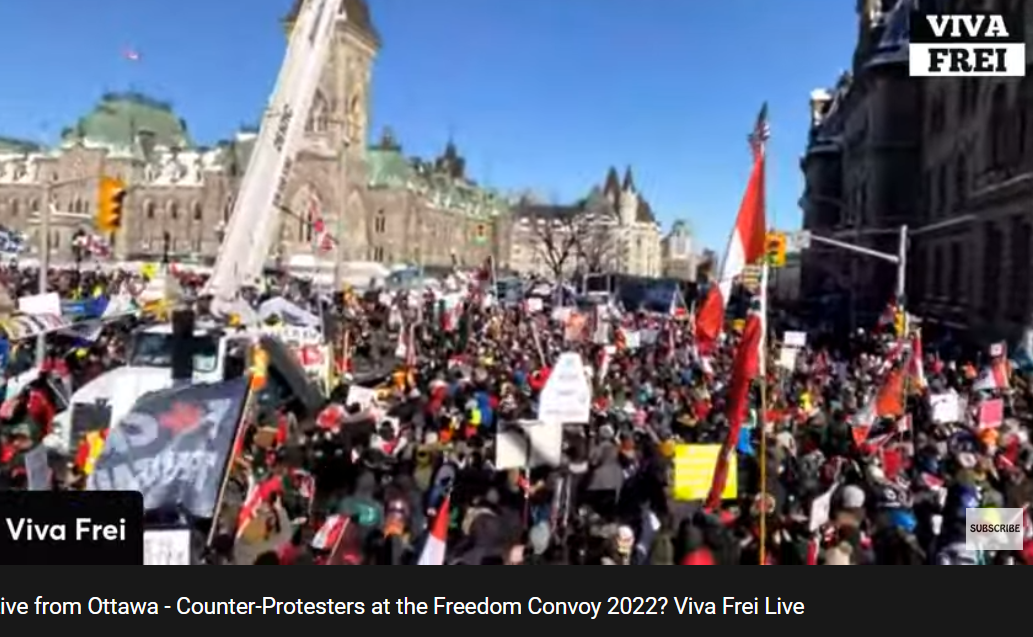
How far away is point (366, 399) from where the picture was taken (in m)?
14.2

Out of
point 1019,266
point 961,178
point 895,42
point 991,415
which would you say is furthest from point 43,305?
point 895,42

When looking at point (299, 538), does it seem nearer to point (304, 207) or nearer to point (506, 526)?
point (506, 526)

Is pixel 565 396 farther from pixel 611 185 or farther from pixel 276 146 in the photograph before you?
pixel 611 185

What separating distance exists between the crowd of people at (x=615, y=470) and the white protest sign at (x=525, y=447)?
1.4 inches

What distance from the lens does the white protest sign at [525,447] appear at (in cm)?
1038

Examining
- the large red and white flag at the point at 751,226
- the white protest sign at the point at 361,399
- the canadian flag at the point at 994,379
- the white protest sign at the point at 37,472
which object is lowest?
the white protest sign at the point at 37,472

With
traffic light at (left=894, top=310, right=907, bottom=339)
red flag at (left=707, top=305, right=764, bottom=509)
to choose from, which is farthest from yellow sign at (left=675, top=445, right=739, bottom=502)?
traffic light at (left=894, top=310, right=907, bottom=339)

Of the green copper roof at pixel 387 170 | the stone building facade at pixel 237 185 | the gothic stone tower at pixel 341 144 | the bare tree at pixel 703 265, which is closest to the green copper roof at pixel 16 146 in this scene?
the stone building facade at pixel 237 185

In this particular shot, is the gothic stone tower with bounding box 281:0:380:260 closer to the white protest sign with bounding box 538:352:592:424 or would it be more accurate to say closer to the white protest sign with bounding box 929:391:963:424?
the white protest sign with bounding box 538:352:592:424

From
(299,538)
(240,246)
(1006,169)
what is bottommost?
(299,538)

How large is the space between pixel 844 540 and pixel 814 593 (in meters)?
1.31

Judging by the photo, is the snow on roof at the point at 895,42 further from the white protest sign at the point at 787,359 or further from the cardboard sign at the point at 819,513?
the cardboard sign at the point at 819,513

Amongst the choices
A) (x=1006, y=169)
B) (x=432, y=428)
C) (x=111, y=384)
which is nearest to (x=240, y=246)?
(x=111, y=384)

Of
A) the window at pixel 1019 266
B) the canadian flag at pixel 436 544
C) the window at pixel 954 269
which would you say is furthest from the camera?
the window at pixel 954 269
